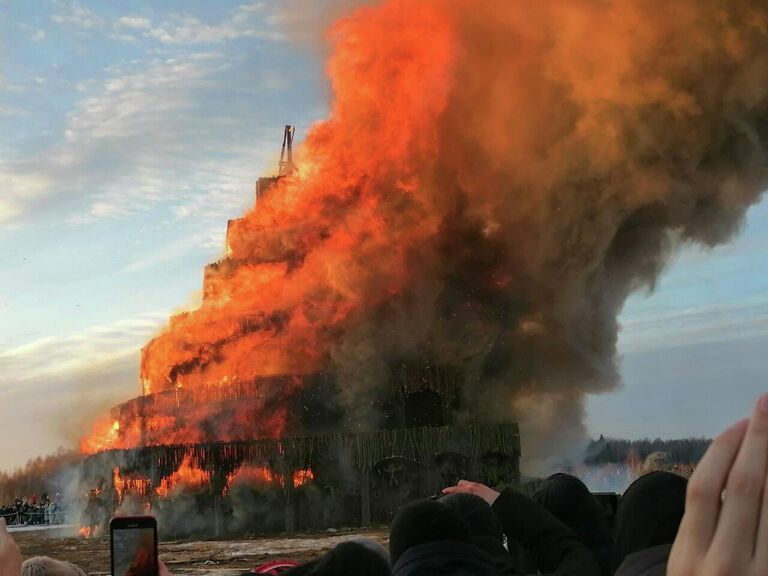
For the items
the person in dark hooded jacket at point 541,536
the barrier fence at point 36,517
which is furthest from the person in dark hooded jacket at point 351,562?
the barrier fence at point 36,517

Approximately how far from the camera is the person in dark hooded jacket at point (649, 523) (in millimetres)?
3373

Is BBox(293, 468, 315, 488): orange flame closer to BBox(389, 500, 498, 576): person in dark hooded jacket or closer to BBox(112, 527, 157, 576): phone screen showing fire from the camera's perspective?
BBox(112, 527, 157, 576): phone screen showing fire

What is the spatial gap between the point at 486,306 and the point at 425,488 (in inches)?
470

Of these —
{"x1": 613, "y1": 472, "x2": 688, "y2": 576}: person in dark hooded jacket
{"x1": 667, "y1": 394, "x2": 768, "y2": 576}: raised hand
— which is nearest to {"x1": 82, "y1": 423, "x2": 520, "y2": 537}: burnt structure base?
{"x1": 613, "y1": 472, "x2": 688, "y2": 576}: person in dark hooded jacket

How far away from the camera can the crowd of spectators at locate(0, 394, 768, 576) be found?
1531 millimetres

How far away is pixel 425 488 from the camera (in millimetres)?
37688

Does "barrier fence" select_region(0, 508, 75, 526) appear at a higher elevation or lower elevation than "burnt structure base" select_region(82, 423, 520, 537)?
lower

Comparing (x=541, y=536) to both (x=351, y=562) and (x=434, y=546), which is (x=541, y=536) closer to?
(x=434, y=546)

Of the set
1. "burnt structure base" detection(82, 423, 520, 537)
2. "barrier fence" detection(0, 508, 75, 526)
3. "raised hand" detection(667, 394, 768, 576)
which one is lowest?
"barrier fence" detection(0, 508, 75, 526)

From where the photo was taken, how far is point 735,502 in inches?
60.6

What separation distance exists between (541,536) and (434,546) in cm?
125

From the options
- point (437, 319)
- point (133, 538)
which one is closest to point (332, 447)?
point (437, 319)

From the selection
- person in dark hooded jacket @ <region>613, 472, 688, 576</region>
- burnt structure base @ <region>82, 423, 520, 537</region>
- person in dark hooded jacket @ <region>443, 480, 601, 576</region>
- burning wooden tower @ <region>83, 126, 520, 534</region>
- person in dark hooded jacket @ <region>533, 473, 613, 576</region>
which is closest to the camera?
person in dark hooded jacket @ <region>613, 472, 688, 576</region>

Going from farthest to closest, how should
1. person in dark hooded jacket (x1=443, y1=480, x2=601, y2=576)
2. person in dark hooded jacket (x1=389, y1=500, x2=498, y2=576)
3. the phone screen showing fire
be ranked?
the phone screen showing fire → person in dark hooded jacket (x1=443, y1=480, x2=601, y2=576) → person in dark hooded jacket (x1=389, y1=500, x2=498, y2=576)
